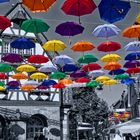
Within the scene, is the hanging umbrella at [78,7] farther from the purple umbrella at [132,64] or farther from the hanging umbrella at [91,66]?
the purple umbrella at [132,64]

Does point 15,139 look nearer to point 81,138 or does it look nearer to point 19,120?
point 19,120

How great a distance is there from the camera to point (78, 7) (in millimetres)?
9961

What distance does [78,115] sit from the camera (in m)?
39.3

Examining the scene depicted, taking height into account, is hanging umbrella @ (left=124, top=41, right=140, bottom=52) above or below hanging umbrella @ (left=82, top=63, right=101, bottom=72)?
above

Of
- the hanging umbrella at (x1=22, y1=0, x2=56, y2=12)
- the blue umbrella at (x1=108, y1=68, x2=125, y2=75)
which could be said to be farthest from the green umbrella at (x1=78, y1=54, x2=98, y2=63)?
the hanging umbrella at (x1=22, y1=0, x2=56, y2=12)

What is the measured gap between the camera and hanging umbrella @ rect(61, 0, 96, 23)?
383 inches

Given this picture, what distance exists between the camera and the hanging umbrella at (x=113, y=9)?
9.92 m

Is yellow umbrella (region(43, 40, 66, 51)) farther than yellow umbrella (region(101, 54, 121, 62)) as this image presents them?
No

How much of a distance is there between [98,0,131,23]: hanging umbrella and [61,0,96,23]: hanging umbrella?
0.37 metres

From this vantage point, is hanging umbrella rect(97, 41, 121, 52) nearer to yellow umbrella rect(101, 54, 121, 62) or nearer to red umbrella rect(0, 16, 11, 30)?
yellow umbrella rect(101, 54, 121, 62)

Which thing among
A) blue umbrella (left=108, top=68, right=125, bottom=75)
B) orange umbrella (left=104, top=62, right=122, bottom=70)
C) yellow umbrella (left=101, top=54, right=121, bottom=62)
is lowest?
blue umbrella (left=108, top=68, right=125, bottom=75)

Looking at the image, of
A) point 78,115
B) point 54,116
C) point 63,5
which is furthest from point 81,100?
point 63,5

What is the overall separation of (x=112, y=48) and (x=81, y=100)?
2526 cm

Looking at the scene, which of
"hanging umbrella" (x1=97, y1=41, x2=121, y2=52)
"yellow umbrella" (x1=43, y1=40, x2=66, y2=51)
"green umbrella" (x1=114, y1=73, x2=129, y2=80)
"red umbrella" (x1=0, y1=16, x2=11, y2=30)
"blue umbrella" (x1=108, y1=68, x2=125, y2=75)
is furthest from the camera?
"green umbrella" (x1=114, y1=73, x2=129, y2=80)
